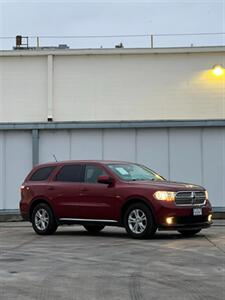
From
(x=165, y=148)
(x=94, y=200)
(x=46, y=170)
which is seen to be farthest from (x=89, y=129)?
(x=94, y=200)

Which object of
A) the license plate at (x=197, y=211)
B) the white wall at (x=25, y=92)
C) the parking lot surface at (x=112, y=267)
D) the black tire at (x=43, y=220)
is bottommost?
the parking lot surface at (x=112, y=267)

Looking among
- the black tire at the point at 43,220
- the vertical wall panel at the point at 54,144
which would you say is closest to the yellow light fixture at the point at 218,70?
the vertical wall panel at the point at 54,144

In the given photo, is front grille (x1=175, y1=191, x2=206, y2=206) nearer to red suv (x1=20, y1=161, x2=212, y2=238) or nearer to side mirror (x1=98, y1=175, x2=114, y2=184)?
red suv (x1=20, y1=161, x2=212, y2=238)

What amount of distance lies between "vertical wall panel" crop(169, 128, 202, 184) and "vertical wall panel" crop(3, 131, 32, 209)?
455cm

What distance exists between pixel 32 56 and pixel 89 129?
773 cm

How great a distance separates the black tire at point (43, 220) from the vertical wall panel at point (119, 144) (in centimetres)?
616

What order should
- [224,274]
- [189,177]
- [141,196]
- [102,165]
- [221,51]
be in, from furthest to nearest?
[221,51] < [189,177] < [102,165] < [141,196] < [224,274]

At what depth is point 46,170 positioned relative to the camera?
15.3 metres

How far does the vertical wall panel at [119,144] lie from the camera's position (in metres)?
20.8

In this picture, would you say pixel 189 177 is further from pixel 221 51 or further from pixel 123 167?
pixel 221 51

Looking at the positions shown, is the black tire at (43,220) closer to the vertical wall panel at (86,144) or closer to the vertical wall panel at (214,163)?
the vertical wall panel at (86,144)

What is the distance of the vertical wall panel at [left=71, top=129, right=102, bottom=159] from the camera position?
2091 centimetres

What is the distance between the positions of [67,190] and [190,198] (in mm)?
2796

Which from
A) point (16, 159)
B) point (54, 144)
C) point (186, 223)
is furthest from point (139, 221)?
point (16, 159)
